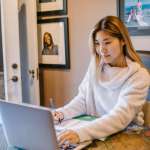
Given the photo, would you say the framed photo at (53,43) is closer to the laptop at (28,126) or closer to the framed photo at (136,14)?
the framed photo at (136,14)

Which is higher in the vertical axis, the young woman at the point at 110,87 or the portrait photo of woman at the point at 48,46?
the portrait photo of woman at the point at 48,46

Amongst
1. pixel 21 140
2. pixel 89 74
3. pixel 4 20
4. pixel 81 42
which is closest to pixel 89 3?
pixel 81 42

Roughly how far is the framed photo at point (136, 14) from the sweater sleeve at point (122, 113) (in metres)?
1.28

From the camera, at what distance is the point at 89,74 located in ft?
5.16

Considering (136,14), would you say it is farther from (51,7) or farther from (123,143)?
(123,143)

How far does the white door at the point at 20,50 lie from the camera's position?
118 inches

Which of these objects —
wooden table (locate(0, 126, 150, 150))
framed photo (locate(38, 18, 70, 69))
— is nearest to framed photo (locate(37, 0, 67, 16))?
framed photo (locate(38, 18, 70, 69))

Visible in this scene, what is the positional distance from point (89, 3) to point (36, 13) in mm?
618

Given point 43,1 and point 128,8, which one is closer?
point 128,8

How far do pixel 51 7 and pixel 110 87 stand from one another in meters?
1.97

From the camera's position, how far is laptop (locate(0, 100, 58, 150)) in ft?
3.60

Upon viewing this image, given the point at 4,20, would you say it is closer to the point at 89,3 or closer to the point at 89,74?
the point at 89,3

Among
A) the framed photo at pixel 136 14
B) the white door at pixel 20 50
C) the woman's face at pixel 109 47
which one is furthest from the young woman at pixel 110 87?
the white door at pixel 20 50

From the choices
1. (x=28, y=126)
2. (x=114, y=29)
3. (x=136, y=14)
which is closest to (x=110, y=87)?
(x=114, y=29)
